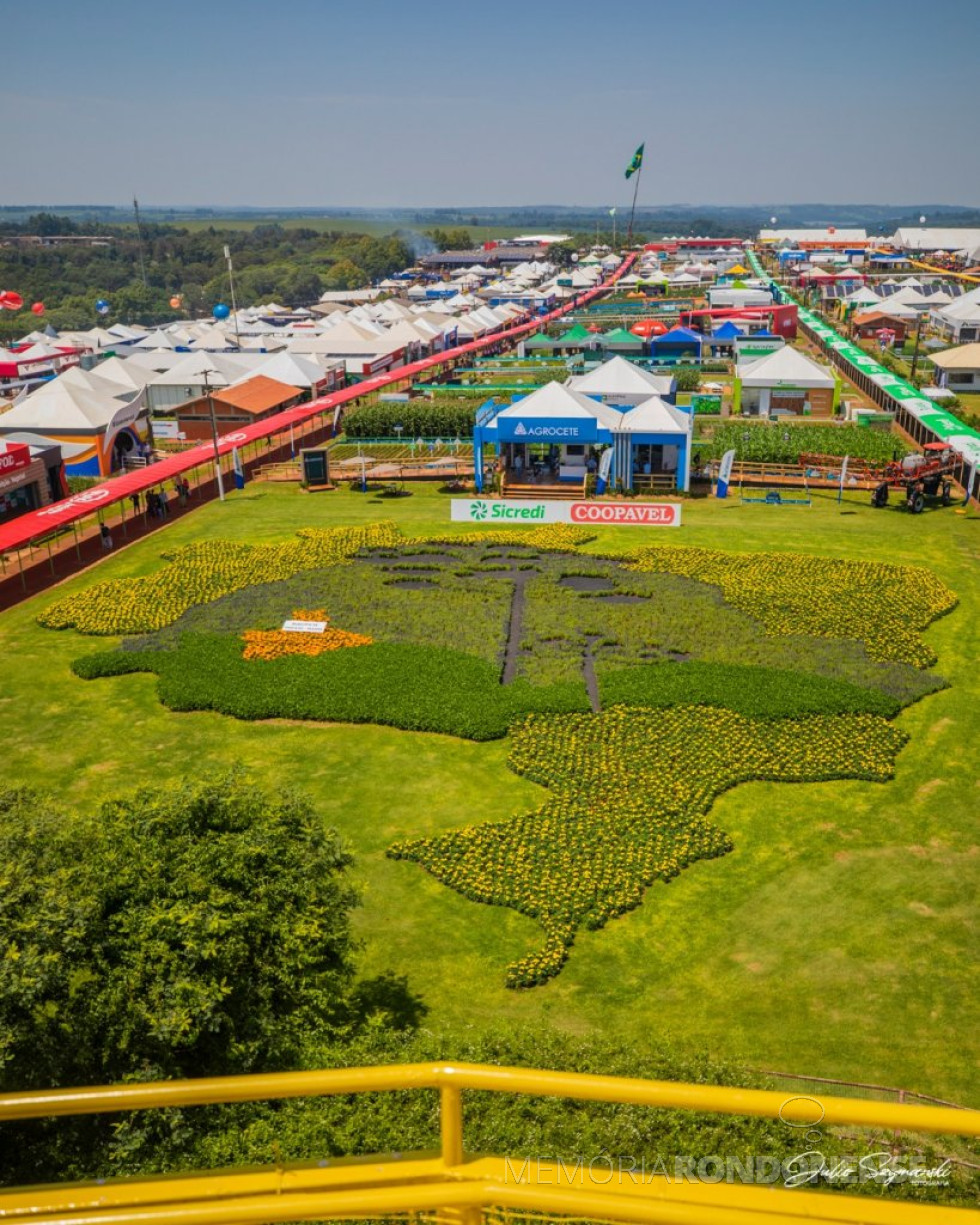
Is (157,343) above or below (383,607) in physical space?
above

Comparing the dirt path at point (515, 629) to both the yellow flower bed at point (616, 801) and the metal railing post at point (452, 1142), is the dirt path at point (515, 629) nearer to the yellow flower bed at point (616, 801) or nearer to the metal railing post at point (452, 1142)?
the yellow flower bed at point (616, 801)

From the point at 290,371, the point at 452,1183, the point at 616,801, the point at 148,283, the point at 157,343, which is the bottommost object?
the point at 616,801

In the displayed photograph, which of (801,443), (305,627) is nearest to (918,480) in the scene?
(801,443)

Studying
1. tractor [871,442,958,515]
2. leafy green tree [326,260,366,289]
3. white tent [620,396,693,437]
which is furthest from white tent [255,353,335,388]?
leafy green tree [326,260,366,289]

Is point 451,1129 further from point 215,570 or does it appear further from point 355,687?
point 215,570

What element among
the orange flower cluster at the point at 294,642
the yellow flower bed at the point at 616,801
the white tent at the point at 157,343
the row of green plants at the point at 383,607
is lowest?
the row of green plants at the point at 383,607

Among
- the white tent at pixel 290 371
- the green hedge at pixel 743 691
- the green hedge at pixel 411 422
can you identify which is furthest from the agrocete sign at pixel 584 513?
the white tent at pixel 290 371

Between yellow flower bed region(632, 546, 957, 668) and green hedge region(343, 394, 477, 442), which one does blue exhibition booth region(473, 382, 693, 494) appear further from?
green hedge region(343, 394, 477, 442)

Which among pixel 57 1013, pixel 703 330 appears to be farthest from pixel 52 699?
pixel 703 330
